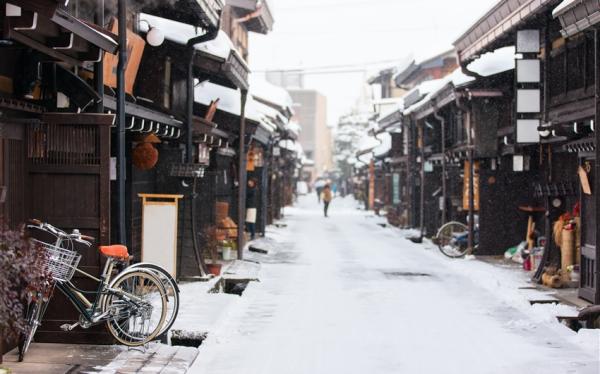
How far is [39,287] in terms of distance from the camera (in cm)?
847

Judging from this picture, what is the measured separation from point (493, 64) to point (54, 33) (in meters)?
16.7

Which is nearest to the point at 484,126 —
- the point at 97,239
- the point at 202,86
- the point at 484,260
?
the point at 484,260

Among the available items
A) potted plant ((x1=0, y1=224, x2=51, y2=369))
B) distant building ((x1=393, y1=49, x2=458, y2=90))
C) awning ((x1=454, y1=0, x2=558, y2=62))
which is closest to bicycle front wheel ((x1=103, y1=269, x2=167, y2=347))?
potted plant ((x1=0, y1=224, x2=51, y2=369))

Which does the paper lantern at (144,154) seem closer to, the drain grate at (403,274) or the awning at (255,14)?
the drain grate at (403,274)

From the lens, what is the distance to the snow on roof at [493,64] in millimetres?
23375

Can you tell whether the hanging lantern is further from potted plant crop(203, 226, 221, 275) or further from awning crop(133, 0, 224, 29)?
potted plant crop(203, 226, 221, 275)

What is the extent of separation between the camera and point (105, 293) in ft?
31.5

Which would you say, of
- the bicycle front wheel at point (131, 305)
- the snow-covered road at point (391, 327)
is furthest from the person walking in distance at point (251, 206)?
the bicycle front wheel at point (131, 305)

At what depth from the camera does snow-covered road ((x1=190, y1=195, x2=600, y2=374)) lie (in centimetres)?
986

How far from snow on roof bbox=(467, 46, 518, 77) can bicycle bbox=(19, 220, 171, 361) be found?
15.5m

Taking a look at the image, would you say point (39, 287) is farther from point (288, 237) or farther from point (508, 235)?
point (288, 237)

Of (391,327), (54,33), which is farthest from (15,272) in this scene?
(391,327)

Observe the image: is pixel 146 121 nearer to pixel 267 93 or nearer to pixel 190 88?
pixel 190 88

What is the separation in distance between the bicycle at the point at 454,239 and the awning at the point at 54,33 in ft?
52.4
